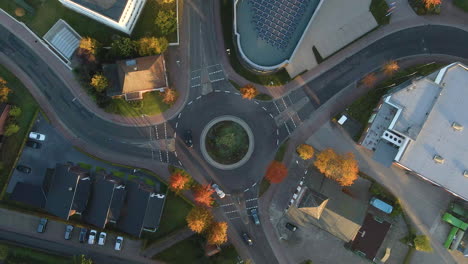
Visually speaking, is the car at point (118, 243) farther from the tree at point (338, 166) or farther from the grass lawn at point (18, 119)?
the tree at point (338, 166)

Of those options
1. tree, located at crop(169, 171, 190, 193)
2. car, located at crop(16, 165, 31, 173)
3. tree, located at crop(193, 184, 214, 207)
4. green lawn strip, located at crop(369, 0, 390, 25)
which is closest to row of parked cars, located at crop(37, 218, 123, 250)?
car, located at crop(16, 165, 31, 173)

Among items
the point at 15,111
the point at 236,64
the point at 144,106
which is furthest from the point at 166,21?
the point at 15,111

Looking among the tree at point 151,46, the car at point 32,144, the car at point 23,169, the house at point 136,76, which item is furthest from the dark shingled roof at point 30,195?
the tree at point 151,46

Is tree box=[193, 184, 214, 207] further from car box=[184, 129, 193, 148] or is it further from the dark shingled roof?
the dark shingled roof

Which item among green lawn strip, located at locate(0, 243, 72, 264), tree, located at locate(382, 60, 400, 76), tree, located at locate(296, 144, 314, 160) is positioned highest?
tree, located at locate(382, 60, 400, 76)

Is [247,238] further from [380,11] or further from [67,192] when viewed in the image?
[380,11]

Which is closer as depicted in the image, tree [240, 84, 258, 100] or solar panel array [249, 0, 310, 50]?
solar panel array [249, 0, 310, 50]
